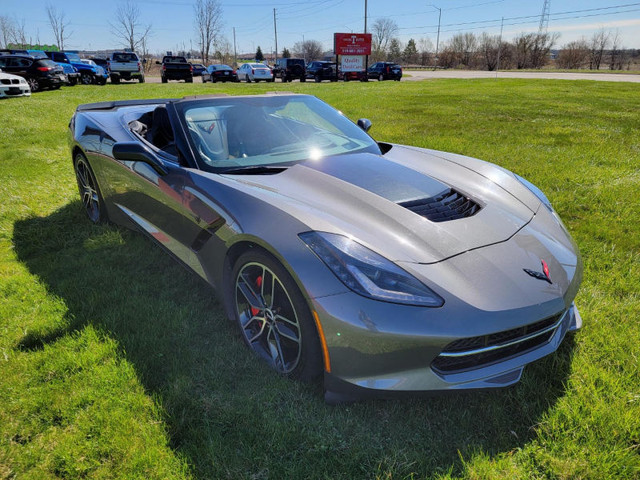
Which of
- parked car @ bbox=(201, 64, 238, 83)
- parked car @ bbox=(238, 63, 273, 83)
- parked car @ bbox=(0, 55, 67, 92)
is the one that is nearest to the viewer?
parked car @ bbox=(0, 55, 67, 92)

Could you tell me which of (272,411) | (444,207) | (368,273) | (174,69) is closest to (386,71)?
(174,69)

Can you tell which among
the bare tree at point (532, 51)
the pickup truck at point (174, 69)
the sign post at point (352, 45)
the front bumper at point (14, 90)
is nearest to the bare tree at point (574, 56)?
the bare tree at point (532, 51)

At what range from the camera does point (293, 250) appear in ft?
6.44

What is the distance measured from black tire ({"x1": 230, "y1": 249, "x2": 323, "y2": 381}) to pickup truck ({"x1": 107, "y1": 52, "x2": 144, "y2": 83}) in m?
28.8

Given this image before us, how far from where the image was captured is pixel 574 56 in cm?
5553

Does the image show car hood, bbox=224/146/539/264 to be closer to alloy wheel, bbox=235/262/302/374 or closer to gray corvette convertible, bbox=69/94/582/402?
gray corvette convertible, bbox=69/94/582/402

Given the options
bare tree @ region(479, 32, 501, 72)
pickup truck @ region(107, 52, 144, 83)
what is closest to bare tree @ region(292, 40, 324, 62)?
bare tree @ region(479, 32, 501, 72)

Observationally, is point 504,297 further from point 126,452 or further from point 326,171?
point 126,452

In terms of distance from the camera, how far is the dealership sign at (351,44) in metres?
34.2

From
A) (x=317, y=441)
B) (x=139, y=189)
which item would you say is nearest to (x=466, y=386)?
(x=317, y=441)

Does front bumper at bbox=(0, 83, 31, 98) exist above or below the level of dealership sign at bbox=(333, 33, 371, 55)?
below

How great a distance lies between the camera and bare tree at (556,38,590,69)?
2179 inches

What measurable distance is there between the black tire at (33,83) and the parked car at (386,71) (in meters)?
21.7

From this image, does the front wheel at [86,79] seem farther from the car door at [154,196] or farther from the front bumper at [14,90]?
the car door at [154,196]
